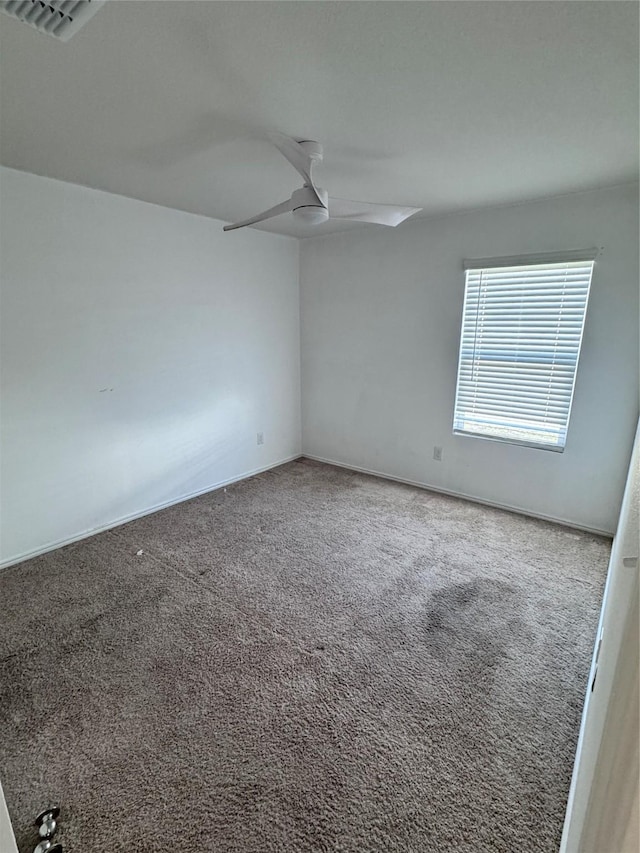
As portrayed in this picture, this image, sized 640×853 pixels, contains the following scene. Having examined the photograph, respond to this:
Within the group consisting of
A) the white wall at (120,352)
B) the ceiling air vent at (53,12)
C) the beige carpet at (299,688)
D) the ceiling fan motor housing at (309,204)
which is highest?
the ceiling air vent at (53,12)

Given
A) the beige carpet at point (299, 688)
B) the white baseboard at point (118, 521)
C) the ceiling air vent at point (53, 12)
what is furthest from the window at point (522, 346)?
the ceiling air vent at point (53, 12)

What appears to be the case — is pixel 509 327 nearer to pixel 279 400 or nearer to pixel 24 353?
pixel 279 400

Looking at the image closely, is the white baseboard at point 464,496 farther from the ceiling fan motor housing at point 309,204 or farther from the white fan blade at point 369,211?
the ceiling fan motor housing at point 309,204

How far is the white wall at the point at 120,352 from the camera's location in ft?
8.23

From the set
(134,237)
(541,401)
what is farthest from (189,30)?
(541,401)

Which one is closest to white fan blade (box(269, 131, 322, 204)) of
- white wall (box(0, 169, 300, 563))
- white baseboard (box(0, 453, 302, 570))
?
white wall (box(0, 169, 300, 563))

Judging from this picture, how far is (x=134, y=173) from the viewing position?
238 cm

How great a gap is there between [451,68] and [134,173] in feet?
6.14

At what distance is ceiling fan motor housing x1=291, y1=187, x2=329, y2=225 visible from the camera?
1.90m

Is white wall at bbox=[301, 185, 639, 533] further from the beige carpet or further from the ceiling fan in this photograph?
the ceiling fan

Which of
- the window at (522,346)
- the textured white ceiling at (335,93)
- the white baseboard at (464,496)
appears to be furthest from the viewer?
the white baseboard at (464,496)

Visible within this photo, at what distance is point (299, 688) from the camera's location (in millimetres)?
1691

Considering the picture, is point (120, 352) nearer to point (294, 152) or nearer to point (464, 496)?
point (294, 152)

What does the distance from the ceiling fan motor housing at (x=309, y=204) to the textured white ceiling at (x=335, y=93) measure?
0.26 meters
